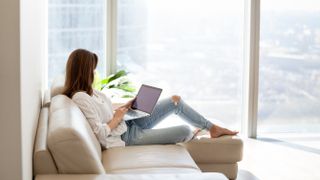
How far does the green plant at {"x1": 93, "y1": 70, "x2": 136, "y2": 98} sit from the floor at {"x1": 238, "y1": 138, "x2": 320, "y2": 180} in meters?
1.28

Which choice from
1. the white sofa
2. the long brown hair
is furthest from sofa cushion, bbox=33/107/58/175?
the long brown hair

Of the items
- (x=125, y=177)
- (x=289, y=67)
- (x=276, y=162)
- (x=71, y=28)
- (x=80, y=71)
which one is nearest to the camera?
(x=125, y=177)

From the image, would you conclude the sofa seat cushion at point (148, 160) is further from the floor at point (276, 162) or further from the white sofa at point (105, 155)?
the floor at point (276, 162)

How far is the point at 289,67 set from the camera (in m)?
5.88

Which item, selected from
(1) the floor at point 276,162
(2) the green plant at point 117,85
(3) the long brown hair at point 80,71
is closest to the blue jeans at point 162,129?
(3) the long brown hair at point 80,71

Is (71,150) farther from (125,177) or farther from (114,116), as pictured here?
(114,116)

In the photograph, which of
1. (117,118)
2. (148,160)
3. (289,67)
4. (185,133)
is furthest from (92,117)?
(289,67)

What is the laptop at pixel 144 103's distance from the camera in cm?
395

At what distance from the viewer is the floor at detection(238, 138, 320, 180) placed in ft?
14.6

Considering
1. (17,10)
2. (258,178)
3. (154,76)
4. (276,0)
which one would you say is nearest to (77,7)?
(154,76)

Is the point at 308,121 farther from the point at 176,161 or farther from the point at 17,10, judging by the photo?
the point at 17,10

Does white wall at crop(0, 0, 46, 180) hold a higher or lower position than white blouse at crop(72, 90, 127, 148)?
higher

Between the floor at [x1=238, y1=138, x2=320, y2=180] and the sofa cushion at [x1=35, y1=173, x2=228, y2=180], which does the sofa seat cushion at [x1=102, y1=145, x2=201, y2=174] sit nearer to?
the sofa cushion at [x1=35, y1=173, x2=228, y2=180]

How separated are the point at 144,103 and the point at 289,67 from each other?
2374mm
